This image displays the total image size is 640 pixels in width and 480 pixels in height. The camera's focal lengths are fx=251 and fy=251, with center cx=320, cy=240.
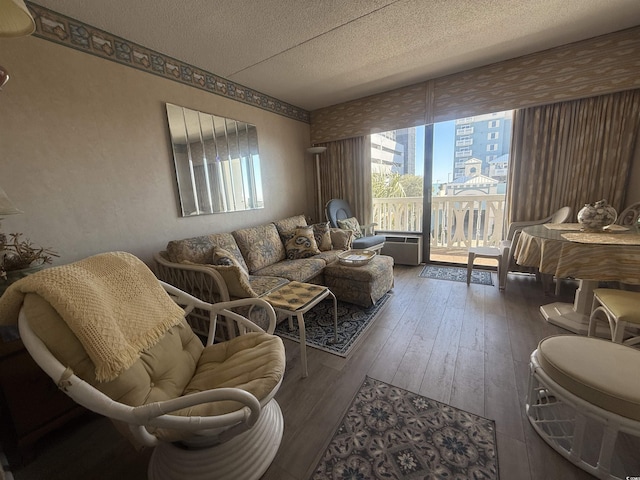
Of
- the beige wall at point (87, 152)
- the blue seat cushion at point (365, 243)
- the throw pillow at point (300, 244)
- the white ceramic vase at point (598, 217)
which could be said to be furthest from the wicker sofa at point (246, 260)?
the white ceramic vase at point (598, 217)

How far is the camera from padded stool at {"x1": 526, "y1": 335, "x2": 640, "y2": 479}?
91 cm

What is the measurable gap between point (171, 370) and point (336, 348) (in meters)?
1.12

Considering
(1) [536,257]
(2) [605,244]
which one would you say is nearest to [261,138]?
(1) [536,257]

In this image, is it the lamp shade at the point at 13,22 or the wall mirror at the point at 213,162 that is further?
the wall mirror at the point at 213,162

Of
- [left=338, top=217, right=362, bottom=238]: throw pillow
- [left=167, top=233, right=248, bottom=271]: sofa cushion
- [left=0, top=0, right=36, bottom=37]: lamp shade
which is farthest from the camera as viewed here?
[left=338, top=217, right=362, bottom=238]: throw pillow

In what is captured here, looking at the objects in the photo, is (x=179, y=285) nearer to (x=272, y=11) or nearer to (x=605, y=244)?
(x=272, y=11)

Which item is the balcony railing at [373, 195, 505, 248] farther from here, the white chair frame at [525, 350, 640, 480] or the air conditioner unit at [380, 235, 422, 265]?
the white chair frame at [525, 350, 640, 480]

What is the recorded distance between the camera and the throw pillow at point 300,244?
9.46ft

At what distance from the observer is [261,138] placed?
10.4 feet

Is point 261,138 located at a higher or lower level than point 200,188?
higher

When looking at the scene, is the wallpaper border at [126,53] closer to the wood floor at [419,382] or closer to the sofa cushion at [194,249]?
the sofa cushion at [194,249]

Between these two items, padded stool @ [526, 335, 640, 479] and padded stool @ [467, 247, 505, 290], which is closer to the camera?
padded stool @ [526, 335, 640, 479]

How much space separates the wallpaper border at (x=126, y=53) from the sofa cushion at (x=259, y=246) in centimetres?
150

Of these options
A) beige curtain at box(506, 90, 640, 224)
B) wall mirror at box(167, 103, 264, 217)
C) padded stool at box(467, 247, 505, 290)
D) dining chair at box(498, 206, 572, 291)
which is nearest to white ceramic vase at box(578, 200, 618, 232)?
dining chair at box(498, 206, 572, 291)
